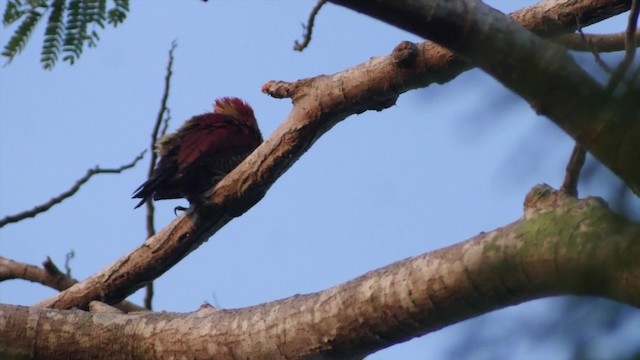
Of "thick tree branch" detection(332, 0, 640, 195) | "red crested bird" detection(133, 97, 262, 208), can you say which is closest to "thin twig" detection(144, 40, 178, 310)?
"red crested bird" detection(133, 97, 262, 208)

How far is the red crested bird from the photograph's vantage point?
489 centimetres

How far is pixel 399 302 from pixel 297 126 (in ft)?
5.01

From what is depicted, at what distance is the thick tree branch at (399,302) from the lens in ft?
3.69

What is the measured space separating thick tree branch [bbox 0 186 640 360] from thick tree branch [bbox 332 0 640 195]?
91 mm

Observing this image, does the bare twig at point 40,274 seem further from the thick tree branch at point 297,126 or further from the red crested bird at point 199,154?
the thick tree branch at point 297,126

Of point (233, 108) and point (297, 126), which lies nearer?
point (297, 126)

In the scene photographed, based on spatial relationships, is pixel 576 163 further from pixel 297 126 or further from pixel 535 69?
pixel 297 126

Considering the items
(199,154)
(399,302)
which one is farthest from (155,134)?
(399,302)

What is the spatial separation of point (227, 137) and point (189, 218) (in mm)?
1485

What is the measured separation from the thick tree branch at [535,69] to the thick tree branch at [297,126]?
169 centimetres

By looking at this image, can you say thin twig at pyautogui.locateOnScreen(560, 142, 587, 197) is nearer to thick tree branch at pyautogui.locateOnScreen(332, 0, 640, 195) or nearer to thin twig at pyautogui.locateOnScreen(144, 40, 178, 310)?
thick tree branch at pyautogui.locateOnScreen(332, 0, 640, 195)

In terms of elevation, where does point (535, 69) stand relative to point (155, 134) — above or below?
below

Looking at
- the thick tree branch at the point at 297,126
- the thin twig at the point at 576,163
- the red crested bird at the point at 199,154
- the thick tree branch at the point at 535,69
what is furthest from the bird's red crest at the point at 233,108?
the thin twig at the point at 576,163

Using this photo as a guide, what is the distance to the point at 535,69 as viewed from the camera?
1380 mm
